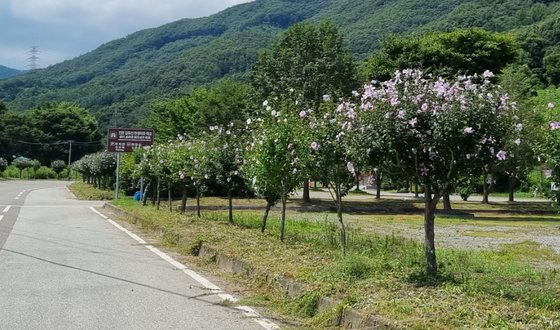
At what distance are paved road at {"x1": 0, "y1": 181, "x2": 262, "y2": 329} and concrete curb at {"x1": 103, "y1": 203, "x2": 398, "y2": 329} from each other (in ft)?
2.81

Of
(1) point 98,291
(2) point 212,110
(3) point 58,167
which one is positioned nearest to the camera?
(1) point 98,291

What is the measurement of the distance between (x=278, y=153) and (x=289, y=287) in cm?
452

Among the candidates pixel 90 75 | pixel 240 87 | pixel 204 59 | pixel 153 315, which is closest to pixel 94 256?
pixel 153 315

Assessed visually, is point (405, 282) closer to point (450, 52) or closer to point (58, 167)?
point (450, 52)

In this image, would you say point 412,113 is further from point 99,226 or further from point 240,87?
point 240,87

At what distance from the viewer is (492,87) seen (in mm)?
7008

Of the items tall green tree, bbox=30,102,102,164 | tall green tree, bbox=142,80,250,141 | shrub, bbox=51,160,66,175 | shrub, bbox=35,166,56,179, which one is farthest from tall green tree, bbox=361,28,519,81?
tall green tree, bbox=30,102,102,164

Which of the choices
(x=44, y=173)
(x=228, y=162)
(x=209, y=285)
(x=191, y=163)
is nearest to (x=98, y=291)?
(x=209, y=285)

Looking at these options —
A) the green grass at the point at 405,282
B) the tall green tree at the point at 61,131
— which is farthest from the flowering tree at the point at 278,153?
the tall green tree at the point at 61,131

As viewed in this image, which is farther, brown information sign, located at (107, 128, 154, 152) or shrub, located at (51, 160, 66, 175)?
shrub, located at (51, 160, 66, 175)

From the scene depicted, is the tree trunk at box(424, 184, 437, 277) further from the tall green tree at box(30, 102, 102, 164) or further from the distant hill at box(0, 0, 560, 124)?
the tall green tree at box(30, 102, 102, 164)

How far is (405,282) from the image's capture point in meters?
7.07

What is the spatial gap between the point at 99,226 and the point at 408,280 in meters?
13.2

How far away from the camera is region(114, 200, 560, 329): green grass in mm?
5586
